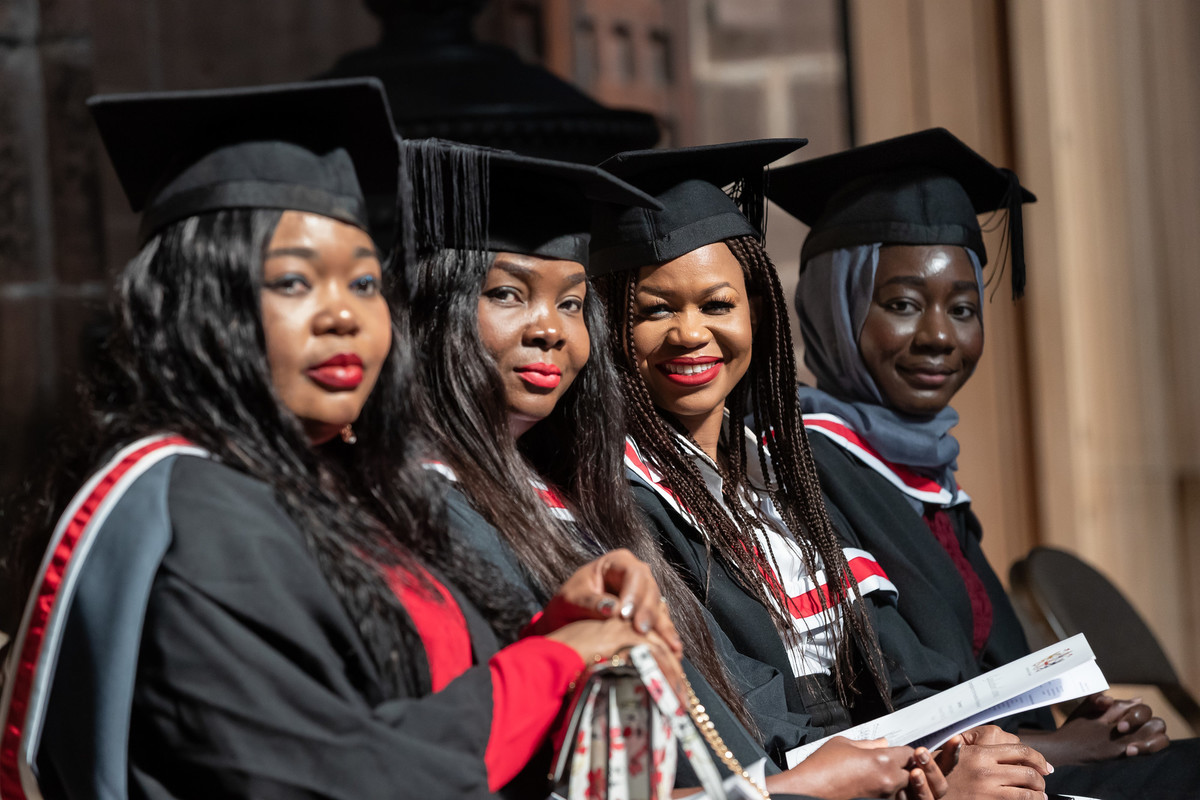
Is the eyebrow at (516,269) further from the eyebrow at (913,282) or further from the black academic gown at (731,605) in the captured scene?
the eyebrow at (913,282)

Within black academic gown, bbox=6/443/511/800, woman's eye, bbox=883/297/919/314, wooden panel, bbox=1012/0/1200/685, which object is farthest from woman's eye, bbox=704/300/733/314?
wooden panel, bbox=1012/0/1200/685

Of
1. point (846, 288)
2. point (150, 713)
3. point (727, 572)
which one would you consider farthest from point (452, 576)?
point (846, 288)

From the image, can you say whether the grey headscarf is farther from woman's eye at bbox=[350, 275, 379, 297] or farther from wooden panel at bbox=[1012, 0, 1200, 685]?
wooden panel at bbox=[1012, 0, 1200, 685]

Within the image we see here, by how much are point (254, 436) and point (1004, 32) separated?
3.67 m

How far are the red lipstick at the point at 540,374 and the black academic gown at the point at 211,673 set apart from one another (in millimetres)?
565

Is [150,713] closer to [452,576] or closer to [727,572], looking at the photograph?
[452,576]

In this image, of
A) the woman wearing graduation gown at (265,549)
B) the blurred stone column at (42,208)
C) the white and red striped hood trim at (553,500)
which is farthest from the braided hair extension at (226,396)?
the blurred stone column at (42,208)

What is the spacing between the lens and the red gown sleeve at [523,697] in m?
1.37

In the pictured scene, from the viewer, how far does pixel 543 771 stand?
1495 mm

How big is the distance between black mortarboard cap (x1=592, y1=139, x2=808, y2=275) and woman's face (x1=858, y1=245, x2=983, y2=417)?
0.44 metres

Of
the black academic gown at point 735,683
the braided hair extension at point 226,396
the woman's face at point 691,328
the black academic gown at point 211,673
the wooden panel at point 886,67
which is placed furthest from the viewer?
the wooden panel at point 886,67

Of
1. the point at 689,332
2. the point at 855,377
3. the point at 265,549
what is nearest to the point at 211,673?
the point at 265,549

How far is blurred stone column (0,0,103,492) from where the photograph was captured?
3.49 metres

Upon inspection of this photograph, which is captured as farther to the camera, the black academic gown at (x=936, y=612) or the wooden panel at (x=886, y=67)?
the wooden panel at (x=886, y=67)
